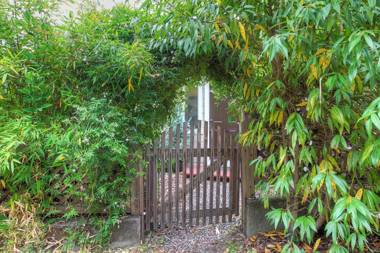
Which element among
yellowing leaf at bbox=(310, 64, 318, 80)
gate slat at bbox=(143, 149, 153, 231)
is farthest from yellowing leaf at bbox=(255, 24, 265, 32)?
gate slat at bbox=(143, 149, 153, 231)

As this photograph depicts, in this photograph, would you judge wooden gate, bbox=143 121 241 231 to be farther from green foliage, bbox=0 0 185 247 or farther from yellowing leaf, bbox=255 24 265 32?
yellowing leaf, bbox=255 24 265 32

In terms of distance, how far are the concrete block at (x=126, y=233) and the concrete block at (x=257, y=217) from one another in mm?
1117

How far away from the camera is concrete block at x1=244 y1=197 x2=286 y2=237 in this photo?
295 centimetres

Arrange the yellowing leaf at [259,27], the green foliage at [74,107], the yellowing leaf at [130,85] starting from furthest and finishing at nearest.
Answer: the yellowing leaf at [130,85]
the green foliage at [74,107]
the yellowing leaf at [259,27]

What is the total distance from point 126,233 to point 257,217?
A: 1.33m

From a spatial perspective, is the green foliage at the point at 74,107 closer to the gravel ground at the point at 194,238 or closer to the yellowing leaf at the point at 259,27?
the gravel ground at the point at 194,238

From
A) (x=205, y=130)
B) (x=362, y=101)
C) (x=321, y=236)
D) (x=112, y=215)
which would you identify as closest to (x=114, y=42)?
(x=205, y=130)

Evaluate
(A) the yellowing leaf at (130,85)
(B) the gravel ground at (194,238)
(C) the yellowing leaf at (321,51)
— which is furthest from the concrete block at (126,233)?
(C) the yellowing leaf at (321,51)

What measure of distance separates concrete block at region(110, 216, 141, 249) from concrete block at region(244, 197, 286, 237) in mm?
1117

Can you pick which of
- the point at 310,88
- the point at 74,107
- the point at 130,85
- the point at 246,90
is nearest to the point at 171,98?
the point at 130,85

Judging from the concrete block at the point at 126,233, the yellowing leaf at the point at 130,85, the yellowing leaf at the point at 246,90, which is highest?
the yellowing leaf at the point at 130,85

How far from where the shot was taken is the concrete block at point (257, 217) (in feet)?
9.68

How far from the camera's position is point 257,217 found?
2973 millimetres

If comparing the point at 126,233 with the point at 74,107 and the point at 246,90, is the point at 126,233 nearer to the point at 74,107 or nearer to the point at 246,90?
the point at 74,107
